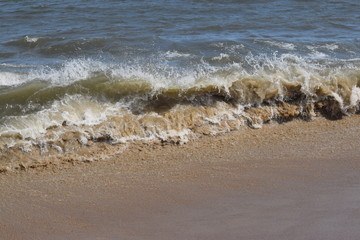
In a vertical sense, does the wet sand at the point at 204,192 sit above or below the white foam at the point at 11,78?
below

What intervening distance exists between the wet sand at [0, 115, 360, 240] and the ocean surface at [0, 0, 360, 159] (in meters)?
0.33

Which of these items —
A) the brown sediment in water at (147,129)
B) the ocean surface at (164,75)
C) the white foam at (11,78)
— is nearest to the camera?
the brown sediment in water at (147,129)

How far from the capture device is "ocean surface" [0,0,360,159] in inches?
189

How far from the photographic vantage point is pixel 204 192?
3.95m

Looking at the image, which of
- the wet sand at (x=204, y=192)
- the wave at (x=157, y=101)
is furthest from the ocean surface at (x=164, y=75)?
the wet sand at (x=204, y=192)

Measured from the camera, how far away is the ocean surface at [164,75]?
15.8ft

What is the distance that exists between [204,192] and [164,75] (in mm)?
2013

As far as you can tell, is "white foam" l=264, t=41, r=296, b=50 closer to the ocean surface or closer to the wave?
the ocean surface

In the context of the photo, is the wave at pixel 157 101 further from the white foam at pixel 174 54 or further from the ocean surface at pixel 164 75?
the white foam at pixel 174 54

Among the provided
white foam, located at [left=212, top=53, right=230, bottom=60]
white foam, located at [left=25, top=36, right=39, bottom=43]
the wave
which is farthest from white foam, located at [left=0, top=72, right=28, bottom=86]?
white foam, located at [left=212, top=53, right=230, bottom=60]

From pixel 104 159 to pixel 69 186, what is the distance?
0.48 meters

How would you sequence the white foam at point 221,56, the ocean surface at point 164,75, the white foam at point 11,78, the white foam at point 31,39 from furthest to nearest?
the white foam at point 31,39 < the white foam at point 221,56 < the white foam at point 11,78 < the ocean surface at point 164,75

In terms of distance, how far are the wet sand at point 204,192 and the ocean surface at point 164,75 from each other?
0.33m

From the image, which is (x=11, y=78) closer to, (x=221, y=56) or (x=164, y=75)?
(x=164, y=75)
